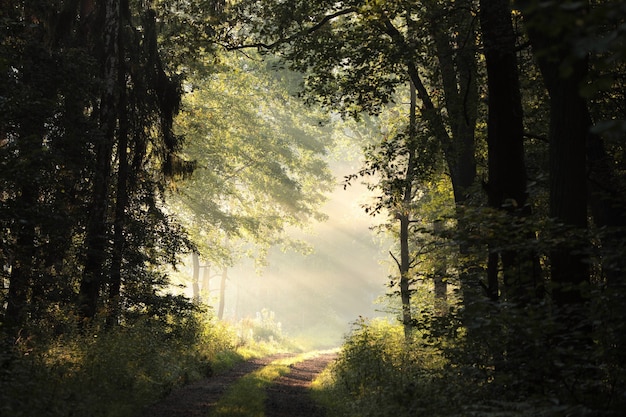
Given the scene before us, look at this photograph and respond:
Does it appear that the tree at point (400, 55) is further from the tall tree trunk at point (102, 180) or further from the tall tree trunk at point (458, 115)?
the tall tree trunk at point (102, 180)

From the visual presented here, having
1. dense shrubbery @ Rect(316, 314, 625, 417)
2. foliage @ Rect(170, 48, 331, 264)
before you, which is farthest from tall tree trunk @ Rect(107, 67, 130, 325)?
foliage @ Rect(170, 48, 331, 264)

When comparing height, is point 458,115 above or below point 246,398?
above

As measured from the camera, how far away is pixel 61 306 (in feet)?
44.5

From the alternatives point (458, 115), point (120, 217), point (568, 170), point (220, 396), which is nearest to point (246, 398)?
point (220, 396)

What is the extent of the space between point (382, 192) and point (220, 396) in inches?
276

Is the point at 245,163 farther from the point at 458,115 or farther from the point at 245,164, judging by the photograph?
the point at 458,115

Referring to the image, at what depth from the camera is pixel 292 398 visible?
13500 mm

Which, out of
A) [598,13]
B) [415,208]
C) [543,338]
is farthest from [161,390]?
[415,208]

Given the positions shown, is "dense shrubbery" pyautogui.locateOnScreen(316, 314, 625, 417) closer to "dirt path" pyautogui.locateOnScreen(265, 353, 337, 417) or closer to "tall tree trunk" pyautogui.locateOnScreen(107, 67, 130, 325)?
"dirt path" pyautogui.locateOnScreen(265, 353, 337, 417)

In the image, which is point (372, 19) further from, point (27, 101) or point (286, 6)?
point (27, 101)

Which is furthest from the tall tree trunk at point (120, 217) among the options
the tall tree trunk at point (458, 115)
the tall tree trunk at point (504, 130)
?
the tall tree trunk at point (504, 130)

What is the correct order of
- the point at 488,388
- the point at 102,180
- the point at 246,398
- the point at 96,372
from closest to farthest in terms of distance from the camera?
the point at 488,388 → the point at 96,372 → the point at 246,398 → the point at 102,180

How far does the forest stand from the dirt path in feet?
1.78

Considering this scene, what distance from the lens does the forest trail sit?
10.6 meters
